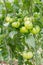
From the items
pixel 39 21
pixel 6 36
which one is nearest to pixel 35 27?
pixel 39 21

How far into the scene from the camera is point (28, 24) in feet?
3.35

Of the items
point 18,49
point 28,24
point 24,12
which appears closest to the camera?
point 28,24

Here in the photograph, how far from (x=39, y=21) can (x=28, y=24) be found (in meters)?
0.11

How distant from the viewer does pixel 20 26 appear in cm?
109

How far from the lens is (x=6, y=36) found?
3.67 feet

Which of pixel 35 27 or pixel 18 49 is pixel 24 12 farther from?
pixel 18 49

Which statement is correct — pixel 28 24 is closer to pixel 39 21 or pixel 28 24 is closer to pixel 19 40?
pixel 39 21

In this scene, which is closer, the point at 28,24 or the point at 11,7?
the point at 28,24

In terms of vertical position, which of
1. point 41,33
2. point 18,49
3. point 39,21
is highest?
point 39,21

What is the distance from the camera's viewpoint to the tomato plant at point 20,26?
1.06 meters

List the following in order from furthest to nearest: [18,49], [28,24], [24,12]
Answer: [18,49] → [24,12] → [28,24]

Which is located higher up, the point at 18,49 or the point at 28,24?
the point at 28,24

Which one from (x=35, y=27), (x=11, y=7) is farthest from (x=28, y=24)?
(x=11, y=7)

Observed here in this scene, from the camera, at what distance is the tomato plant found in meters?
1.06
